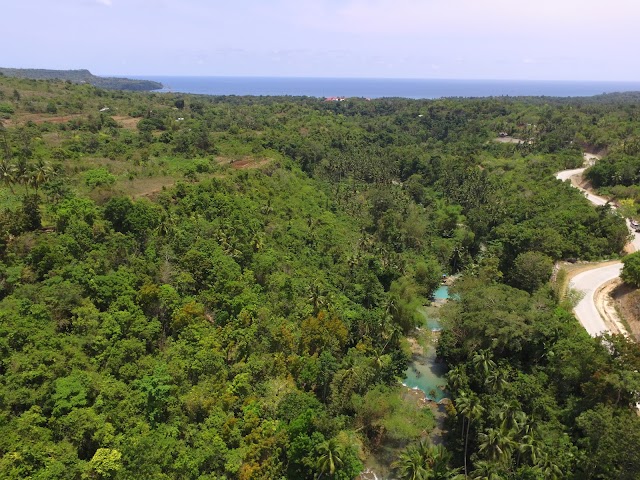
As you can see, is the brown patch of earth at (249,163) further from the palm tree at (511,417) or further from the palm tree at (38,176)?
the palm tree at (511,417)

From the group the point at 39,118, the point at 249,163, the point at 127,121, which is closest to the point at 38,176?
the point at 249,163

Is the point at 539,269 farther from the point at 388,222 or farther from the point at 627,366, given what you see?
the point at 388,222

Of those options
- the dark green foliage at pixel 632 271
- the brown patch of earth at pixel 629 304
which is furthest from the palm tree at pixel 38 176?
the dark green foliage at pixel 632 271

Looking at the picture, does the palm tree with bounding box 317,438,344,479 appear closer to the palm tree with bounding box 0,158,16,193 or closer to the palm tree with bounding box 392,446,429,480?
the palm tree with bounding box 392,446,429,480

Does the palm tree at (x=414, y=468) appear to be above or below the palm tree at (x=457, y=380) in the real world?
below

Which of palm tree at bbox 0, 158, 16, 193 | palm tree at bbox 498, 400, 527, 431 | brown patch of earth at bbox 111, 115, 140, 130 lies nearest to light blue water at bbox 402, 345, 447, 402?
palm tree at bbox 498, 400, 527, 431

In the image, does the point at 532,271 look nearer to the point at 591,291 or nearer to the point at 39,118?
the point at 591,291
